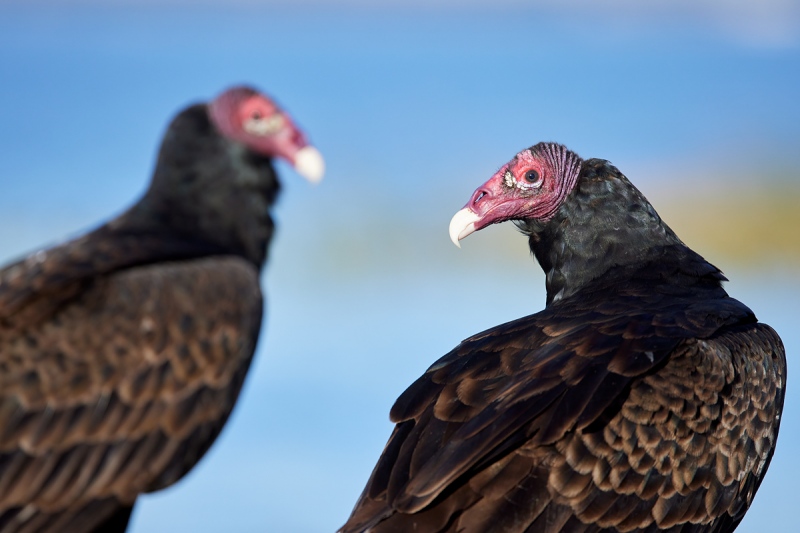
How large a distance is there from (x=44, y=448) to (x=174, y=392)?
509mm

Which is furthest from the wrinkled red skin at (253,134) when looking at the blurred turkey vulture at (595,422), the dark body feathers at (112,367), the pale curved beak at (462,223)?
the blurred turkey vulture at (595,422)

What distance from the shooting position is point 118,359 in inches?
177

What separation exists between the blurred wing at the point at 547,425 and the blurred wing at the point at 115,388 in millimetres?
724

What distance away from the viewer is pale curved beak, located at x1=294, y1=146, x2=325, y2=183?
16.6 feet

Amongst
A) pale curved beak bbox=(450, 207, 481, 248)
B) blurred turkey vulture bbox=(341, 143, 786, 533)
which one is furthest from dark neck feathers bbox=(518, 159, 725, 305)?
pale curved beak bbox=(450, 207, 481, 248)

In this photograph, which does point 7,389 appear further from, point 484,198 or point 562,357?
point 484,198

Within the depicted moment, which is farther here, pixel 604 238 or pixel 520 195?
pixel 520 195

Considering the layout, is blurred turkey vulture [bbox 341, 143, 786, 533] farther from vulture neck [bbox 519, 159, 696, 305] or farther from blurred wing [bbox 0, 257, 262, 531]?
blurred wing [bbox 0, 257, 262, 531]

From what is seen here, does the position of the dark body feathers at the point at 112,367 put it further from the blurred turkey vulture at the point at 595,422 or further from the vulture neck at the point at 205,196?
the blurred turkey vulture at the point at 595,422

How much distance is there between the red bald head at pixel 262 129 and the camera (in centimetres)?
508

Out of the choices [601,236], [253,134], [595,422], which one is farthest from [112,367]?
[601,236]

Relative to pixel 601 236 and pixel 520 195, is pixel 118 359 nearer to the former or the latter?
pixel 520 195

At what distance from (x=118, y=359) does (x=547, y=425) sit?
62.7 inches

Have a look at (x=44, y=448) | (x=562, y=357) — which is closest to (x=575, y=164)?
(x=562, y=357)
